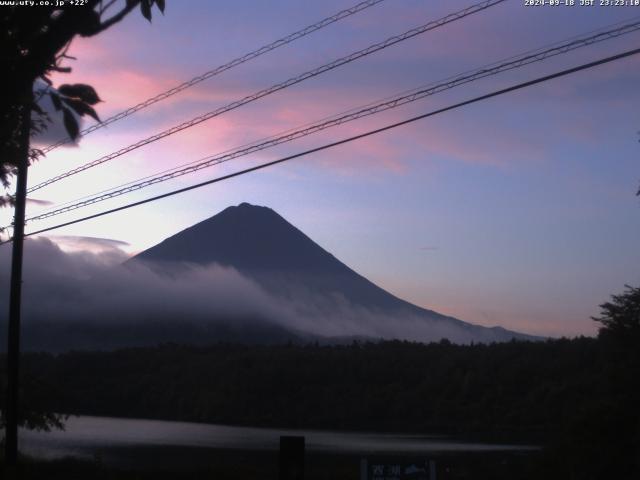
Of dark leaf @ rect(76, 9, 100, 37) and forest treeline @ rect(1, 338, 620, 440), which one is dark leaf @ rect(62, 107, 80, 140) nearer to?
dark leaf @ rect(76, 9, 100, 37)

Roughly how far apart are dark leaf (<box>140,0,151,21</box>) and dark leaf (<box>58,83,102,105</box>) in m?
0.67

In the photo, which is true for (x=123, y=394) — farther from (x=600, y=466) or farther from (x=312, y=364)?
(x=600, y=466)

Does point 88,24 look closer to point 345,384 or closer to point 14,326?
point 14,326

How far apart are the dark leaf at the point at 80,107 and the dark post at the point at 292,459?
878 cm

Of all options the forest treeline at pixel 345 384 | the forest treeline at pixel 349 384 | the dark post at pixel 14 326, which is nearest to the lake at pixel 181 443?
the forest treeline at pixel 349 384

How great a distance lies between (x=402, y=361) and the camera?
3068 inches

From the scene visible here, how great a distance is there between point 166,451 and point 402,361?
1681 inches

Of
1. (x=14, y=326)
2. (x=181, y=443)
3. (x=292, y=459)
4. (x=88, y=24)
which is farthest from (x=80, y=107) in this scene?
(x=181, y=443)

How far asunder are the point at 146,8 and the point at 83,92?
2.40 feet

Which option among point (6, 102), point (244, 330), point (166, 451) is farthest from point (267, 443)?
point (244, 330)

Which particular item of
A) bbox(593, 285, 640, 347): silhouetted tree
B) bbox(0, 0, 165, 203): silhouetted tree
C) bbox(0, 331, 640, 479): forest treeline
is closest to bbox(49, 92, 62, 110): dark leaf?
bbox(0, 0, 165, 203): silhouetted tree

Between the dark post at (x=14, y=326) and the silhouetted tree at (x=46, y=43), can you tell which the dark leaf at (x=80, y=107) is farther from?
the dark post at (x=14, y=326)

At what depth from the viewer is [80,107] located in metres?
5.32

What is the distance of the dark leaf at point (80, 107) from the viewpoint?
209 inches
